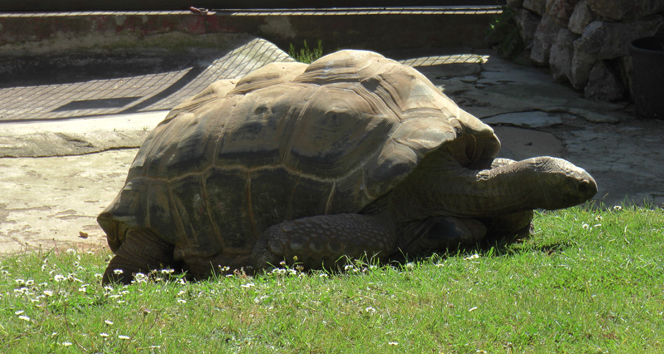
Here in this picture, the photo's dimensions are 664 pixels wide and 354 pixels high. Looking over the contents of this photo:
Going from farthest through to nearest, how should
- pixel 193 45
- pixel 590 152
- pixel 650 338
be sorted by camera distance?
pixel 193 45 → pixel 590 152 → pixel 650 338

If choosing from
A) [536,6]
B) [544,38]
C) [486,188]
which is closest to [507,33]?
[536,6]

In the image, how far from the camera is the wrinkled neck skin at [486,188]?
2971 mm

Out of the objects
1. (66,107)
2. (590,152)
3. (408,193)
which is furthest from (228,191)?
(66,107)

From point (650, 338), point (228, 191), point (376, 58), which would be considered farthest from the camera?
point (376, 58)

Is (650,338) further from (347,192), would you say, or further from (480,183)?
(347,192)

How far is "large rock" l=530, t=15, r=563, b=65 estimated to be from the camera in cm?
728

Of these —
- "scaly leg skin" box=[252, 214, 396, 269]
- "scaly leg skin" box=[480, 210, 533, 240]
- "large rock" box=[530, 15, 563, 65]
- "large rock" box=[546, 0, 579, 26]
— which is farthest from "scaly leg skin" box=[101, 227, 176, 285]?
"large rock" box=[530, 15, 563, 65]

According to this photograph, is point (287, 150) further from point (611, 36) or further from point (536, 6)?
point (536, 6)

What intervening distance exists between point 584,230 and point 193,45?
6166 millimetres

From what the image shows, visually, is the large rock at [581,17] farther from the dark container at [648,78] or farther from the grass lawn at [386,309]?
the grass lawn at [386,309]

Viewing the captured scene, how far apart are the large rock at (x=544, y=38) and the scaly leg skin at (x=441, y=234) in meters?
4.62

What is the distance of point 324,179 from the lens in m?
3.11

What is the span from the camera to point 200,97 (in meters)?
3.80

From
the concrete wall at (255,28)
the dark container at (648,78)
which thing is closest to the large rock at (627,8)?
the dark container at (648,78)
